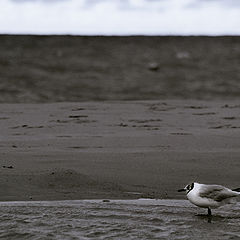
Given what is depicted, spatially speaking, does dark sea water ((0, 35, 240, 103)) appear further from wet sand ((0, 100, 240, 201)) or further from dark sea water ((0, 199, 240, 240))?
dark sea water ((0, 199, 240, 240))

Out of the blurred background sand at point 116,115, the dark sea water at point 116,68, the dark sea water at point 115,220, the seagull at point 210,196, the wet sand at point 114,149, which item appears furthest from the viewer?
the dark sea water at point 116,68

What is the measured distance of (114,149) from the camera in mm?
9797

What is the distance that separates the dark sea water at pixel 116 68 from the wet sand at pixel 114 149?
1.70 meters

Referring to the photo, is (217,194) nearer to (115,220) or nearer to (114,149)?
(115,220)

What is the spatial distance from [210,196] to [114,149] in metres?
2.46

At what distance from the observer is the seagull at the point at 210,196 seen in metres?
7.48

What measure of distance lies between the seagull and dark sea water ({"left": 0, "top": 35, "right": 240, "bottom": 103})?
7321 millimetres

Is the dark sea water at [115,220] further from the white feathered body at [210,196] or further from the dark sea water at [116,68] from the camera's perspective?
the dark sea water at [116,68]

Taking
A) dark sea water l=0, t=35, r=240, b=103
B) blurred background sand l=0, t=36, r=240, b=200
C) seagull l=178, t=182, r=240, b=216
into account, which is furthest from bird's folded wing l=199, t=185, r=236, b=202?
dark sea water l=0, t=35, r=240, b=103

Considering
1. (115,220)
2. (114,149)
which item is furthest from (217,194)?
(114,149)

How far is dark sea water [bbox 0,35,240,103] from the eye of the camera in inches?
608

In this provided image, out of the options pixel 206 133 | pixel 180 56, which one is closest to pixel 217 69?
pixel 180 56

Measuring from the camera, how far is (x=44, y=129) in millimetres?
11211

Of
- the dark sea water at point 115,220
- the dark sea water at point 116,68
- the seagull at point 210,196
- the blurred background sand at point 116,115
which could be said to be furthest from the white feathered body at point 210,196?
the dark sea water at point 116,68
